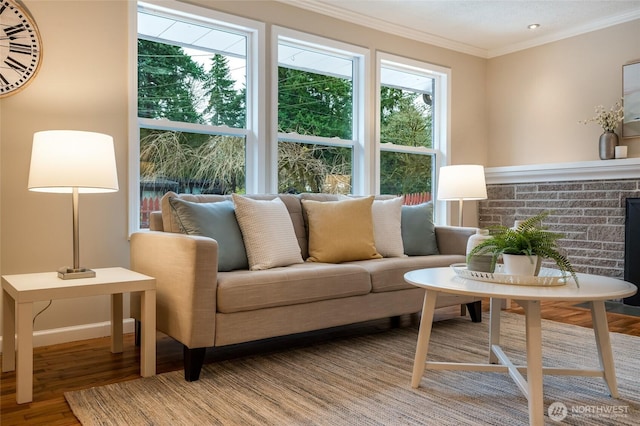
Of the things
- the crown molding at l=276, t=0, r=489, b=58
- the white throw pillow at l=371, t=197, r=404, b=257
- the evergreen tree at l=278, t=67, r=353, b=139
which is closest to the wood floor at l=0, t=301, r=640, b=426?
the white throw pillow at l=371, t=197, r=404, b=257

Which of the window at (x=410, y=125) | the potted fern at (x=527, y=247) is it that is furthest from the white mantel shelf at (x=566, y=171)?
the potted fern at (x=527, y=247)

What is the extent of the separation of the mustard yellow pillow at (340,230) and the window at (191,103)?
841 millimetres

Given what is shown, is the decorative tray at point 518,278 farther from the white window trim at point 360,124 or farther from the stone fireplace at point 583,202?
the stone fireplace at point 583,202

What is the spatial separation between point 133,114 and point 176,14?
0.80 m

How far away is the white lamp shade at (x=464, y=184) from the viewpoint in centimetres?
383

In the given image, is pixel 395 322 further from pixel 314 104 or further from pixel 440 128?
pixel 440 128

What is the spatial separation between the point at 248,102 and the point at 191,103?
44 centimetres

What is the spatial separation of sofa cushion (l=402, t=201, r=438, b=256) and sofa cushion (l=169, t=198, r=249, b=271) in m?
1.28

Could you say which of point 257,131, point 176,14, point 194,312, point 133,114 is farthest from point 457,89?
point 194,312

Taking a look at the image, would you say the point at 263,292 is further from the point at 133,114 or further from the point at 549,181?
the point at 549,181

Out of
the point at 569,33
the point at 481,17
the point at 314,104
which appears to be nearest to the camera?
the point at 314,104

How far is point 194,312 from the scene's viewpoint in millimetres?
2160

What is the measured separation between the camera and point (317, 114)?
4066mm

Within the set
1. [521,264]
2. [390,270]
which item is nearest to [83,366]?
[390,270]
